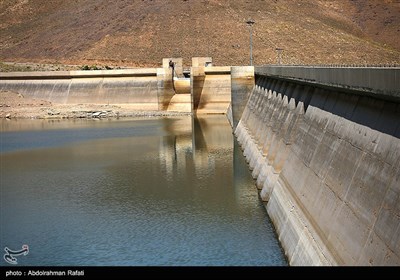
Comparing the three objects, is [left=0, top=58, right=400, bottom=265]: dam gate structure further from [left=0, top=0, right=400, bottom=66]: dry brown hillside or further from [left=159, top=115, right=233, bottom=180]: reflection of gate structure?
[left=0, top=0, right=400, bottom=66]: dry brown hillside

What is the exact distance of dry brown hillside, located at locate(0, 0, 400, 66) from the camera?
321ft

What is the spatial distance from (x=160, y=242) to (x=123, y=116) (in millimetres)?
45657

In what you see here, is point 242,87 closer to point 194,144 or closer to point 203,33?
point 194,144

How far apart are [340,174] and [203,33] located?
90.1 meters

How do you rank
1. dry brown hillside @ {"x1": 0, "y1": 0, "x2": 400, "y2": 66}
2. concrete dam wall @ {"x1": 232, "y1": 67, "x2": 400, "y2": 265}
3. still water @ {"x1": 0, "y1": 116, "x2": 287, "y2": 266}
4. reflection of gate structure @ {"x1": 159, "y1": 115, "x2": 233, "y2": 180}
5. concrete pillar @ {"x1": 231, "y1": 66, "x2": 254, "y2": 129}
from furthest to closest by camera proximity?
dry brown hillside @ {"x1": 0, "y1": 0, "x2": 400, "y2": 66}, concrete pillar @ {"x1": 231, "y1": 66, "x2": 254, "y2": 129}, reflection of gate structure @ {"x1": 159, "y1": 115, "x2": 233, "y2": 180}, still water @ {"x1": 0, "y1": 116, "x2": 287, "y2": 266}, concrete dam wall @ {"x1": 232, "y1": 67, "x2": 400, "y2": 265}

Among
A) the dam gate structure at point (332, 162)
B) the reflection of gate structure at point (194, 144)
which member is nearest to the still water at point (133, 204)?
the reflection of gate structure at point (194, 144)

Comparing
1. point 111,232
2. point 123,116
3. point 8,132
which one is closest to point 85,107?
point 123,116

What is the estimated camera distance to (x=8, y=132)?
5378 cm

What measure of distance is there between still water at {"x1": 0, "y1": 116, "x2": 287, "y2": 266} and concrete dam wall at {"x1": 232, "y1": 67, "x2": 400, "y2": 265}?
62.4 inches

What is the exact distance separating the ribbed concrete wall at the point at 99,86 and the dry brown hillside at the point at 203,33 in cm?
2575

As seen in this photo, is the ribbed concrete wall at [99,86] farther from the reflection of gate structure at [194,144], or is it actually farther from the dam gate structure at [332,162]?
the dam gate structure at [332,162]

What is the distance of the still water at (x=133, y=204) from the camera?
60.7 ft

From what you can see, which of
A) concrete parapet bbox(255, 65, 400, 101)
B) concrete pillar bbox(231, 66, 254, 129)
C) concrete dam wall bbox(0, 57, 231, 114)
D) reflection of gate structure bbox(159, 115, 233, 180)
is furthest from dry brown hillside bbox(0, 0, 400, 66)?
concrete parapet bbox(255, 65, 400, 101)
